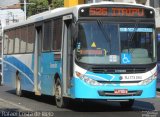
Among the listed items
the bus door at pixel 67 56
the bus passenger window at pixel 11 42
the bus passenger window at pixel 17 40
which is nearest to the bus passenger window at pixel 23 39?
the bus passenger window at pixel 17 40

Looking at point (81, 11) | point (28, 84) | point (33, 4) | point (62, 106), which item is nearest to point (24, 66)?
point (28, 84)

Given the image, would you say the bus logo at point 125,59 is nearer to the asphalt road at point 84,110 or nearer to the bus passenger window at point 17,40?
the asphalt road at point 84,110

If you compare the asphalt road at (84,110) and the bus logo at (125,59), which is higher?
the bus logo at (125,59)

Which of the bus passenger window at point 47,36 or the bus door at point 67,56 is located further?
the bus passenger window at point 47,36

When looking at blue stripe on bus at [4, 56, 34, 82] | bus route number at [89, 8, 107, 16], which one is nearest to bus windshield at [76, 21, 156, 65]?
bus route number at [89, 8, 107, 16]

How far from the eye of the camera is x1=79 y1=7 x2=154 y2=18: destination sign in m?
15.8

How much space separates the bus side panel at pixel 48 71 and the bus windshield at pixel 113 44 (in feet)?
6.42

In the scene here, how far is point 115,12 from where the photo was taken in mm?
16016

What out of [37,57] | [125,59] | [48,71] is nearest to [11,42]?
[37,57]

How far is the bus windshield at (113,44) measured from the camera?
15.5 metres

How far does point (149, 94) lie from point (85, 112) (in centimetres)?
191

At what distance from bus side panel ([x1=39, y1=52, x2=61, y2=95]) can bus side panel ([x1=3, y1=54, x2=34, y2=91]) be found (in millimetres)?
1586

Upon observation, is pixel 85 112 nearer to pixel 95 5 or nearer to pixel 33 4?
pixel 95 5

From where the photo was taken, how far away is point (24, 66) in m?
22.2
